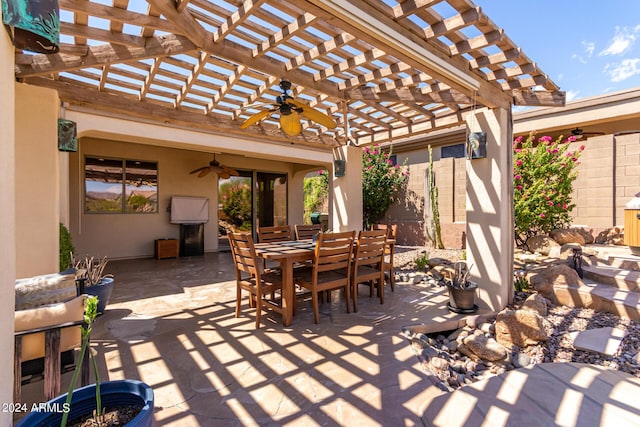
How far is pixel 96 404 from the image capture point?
4.24ft

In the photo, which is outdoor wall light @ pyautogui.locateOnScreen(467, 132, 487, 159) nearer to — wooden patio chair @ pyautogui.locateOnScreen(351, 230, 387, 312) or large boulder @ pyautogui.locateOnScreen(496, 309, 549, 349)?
wooden patio chair @ pyautogui.locateOnScreen(351, 230, 387, 312)

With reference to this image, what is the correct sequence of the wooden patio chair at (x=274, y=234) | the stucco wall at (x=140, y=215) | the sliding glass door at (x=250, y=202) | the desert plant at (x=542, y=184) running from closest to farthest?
1. the wooden patio chair at (x=274, y=234)
2. the desert plant at (x=542, y=184)
3. the stucco wall at (x=140, y=215)
4. the sliding glass door at (x=250, y=202)

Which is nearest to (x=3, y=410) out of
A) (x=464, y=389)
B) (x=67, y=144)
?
(x=464, y=389)

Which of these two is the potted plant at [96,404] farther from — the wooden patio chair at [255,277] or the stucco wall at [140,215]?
the stucco wall at [140,215]

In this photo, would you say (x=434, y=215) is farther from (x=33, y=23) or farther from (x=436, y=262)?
(x=33, y=23)

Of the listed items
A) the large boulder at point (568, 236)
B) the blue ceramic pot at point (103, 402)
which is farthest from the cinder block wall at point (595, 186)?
the blue ceramic pot at point (103, 402)

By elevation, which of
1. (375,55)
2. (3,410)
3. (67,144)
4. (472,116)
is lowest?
(3,410)

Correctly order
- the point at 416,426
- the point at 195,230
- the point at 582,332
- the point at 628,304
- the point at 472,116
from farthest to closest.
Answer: the point at 195,230
the point at 472,116
the point at 628,304
the point at 582,332
the point at 416,426

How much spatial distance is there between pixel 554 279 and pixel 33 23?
5052mm

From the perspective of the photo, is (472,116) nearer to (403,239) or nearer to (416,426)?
(416,426)

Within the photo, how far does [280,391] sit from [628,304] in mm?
3639

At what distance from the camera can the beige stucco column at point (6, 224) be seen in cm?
106

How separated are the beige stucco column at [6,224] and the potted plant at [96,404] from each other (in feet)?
0.43

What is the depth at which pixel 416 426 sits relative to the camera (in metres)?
1.69
